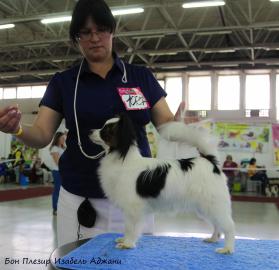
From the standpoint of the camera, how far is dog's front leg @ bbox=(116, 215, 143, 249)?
5.87 feet

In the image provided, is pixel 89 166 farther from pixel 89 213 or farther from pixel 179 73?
pixel 179 73

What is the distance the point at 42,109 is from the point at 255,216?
23.8 feet

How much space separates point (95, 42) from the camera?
6.20ft

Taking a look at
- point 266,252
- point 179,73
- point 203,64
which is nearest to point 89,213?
point 266,252

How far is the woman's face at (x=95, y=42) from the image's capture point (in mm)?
1850

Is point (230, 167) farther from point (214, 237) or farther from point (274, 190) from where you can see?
point (214, 237)

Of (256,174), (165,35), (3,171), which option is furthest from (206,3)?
(3,171)

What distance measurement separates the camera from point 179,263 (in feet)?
5.20

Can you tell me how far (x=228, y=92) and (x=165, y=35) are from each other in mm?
5250

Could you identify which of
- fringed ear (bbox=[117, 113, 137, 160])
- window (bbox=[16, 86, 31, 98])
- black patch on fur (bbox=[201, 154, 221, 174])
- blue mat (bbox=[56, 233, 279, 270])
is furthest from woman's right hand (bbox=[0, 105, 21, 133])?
window (bbox=[16, 86, 31, 98])

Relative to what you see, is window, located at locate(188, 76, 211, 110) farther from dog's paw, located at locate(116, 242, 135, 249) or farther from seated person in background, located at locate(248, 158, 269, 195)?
dog's paw, located at locate(116, 242, 135, 249)

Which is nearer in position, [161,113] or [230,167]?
[161,113]

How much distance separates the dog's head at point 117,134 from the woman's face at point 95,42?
346 millimetres

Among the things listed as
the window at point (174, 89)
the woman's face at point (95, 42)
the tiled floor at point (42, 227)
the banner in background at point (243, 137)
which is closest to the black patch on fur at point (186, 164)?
the woman's face at point (95, 42)
